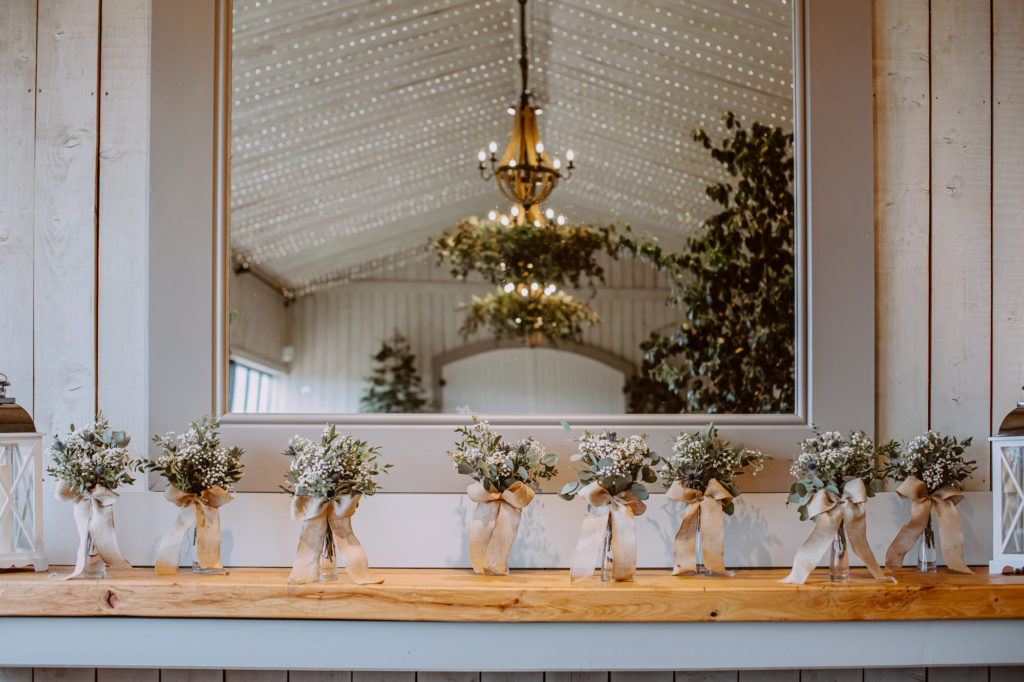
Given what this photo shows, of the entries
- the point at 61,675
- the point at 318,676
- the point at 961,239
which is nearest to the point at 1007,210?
the point at 961,239

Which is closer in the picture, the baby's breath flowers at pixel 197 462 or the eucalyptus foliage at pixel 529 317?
the baby's breath flowers at pixel 197 462

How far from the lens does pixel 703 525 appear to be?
1966 millimetres

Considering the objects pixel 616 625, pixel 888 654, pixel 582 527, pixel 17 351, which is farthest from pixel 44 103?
pixel 888 654

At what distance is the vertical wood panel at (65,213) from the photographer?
2146mm

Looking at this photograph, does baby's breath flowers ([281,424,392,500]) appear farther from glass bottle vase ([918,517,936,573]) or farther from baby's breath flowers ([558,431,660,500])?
glass bottle vase ([918,517,936,573])

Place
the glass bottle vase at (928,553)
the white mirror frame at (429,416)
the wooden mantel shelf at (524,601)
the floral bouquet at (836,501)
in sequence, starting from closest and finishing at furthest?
the wooden mantel shelf at (524,601), the floral bouquet at (836,501), the glass bottle vase at (928,553), the white mirror frame at (429,416)

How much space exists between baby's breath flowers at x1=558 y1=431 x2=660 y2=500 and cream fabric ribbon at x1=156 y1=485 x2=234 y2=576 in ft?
2.59

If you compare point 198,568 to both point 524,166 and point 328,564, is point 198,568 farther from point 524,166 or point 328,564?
point 524,166

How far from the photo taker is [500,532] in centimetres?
196

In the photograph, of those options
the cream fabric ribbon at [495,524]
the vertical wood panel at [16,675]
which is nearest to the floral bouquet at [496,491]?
the cream fabric ribbon at [495,524]

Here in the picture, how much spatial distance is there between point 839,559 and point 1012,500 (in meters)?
0.44

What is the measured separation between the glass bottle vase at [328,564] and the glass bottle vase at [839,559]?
3.57ft

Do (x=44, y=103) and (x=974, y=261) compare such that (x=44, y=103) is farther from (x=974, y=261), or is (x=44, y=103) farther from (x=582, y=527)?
(x=974, y=261)

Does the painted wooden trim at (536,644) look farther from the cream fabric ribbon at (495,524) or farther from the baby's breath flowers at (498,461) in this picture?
the baby's breath flowers at (498,461)
